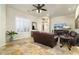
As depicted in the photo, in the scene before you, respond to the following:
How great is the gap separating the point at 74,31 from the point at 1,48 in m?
1.27

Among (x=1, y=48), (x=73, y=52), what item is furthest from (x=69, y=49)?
(x=1, y=48)

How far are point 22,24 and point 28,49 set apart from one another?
45 cm

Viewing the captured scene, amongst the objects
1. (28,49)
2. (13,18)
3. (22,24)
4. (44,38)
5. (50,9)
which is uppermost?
(50,9)

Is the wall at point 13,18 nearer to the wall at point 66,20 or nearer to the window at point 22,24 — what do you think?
the window at point 22,24

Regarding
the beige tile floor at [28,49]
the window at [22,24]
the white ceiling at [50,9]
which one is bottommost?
the beige tile floor at [28,49]

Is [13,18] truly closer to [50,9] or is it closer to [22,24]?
[22,24]

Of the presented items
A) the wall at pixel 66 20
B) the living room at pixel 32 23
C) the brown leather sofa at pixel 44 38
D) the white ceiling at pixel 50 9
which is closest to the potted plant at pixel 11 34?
the living room at pixel 32 23

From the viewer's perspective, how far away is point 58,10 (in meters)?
1.79

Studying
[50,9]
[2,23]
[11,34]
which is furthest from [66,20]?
[2,23]

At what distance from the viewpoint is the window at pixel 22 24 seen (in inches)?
70.5

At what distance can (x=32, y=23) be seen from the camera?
1.82 m

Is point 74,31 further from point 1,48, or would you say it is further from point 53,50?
point 1,48

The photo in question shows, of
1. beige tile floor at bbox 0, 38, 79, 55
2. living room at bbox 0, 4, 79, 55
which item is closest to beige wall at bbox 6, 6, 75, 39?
living room at bbox 0, 4, 79, 55
